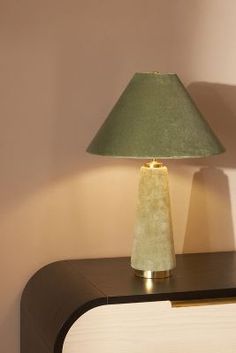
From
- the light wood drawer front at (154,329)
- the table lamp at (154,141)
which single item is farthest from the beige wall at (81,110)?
the light wood drawer front at (154,329)

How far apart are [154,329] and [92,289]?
0.53ft

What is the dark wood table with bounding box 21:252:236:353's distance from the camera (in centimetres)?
164

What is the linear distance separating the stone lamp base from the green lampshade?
0.46 ft

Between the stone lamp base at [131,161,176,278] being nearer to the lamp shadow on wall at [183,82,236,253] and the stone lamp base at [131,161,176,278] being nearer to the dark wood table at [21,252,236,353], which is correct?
the dark wood table at [21,252,236,353]

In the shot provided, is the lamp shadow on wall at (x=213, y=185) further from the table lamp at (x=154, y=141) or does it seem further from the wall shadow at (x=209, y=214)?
the table lamp at (x=154, y=141)

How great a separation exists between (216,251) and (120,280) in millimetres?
455

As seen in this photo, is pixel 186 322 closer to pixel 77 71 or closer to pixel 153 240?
pixel 153 240

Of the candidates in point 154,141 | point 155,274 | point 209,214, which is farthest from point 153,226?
point 209,214

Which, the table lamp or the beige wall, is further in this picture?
the beige wall

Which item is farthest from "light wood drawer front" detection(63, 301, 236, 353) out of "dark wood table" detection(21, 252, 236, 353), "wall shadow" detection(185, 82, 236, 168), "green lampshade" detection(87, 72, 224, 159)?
"wall shadow" detection(185, 82, 236, 168)

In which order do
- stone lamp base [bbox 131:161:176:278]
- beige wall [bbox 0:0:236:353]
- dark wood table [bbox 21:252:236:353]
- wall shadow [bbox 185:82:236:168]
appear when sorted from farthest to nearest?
wall shadow [bbox 185:82:236:168] → beige wall [bbox 0:0:236:353] → stone lamp base [bbox 131:161:176:278] → dark wood table [bbox 21:252:236:353]

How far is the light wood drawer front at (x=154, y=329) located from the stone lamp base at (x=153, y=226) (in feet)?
0.38

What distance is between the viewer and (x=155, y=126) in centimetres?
167

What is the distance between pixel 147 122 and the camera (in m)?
1.67
